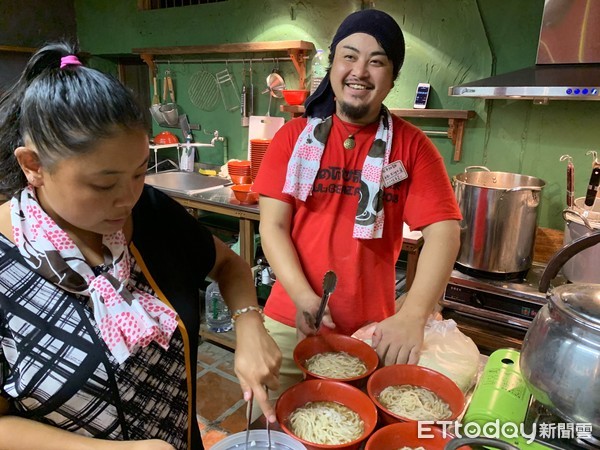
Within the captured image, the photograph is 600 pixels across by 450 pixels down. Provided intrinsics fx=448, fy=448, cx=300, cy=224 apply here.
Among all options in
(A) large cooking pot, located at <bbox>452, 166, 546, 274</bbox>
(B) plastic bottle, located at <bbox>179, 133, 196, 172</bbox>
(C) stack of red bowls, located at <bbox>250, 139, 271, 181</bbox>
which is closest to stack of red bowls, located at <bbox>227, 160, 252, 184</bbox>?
(C) stack of red bowls, located at <bbox>250, 139, 271, 181</bbox>

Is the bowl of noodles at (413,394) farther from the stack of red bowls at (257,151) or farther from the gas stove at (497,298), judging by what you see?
the stack of red bowls at (257,151)

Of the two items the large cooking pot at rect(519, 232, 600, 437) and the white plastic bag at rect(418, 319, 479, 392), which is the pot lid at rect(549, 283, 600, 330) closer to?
the large cooking pot at rect(519, 232, 600, 437)

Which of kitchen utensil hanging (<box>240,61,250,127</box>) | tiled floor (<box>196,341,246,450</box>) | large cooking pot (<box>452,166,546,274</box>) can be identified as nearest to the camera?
large cooking pot (<box>452,166,546,274</box>)

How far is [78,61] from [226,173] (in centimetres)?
276

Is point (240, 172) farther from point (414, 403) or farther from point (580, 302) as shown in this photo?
point (580, 302)

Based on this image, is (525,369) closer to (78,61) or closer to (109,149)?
(109,149)

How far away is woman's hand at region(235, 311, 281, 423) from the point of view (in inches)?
33.5

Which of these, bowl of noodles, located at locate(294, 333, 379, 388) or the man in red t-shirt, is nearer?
bowl of noodles, located at locate(294, 333, 379, 388)

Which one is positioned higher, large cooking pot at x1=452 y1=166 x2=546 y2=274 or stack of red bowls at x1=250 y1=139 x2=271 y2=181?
stack of red bowls at x1=250 y1=139 x2=271 y2=181

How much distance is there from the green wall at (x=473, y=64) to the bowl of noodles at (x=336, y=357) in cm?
188

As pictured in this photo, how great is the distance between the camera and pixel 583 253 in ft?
6.16

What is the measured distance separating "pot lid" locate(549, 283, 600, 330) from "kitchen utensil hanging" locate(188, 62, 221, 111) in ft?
10.8

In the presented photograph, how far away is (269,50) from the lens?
3.21 meters

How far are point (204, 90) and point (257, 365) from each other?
3.23 metres
